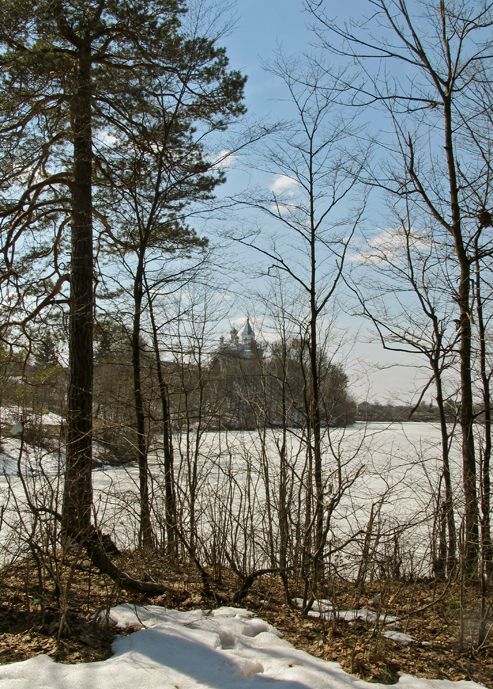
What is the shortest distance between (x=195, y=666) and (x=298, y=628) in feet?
3.88

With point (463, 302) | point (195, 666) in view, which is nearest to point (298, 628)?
point (195, 666)

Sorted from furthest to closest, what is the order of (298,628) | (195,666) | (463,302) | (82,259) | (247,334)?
1. (247,334)
2. (82,259)
3. (463,302)
4. (298,628)
5. (195,666)

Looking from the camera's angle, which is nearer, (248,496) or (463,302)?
(248,496)

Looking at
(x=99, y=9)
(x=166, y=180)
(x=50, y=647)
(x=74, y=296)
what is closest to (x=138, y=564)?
(x=50, y=647)

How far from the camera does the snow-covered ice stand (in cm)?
279

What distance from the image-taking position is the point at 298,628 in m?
3.92

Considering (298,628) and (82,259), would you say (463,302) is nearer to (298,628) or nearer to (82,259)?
(298,628)

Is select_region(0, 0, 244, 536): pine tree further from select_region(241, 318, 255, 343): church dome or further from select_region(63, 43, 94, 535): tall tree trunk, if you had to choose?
select_region(241, 318, 255, 343): church dome

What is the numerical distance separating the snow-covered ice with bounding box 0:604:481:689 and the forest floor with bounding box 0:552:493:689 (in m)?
0.16

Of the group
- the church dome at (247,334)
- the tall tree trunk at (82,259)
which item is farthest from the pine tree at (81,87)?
the church dome at (247,334)

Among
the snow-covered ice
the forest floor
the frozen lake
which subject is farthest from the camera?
the frozen lake

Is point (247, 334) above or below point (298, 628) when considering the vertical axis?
above

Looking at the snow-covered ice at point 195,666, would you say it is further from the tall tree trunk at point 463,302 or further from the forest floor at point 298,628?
the tall tree trunk at point 463,302

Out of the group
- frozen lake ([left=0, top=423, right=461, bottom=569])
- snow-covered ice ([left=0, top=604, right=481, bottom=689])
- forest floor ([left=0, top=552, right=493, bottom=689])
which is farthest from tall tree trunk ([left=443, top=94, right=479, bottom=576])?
snow-covered ice ([left=0, top=604, right=481, bottom=689])
